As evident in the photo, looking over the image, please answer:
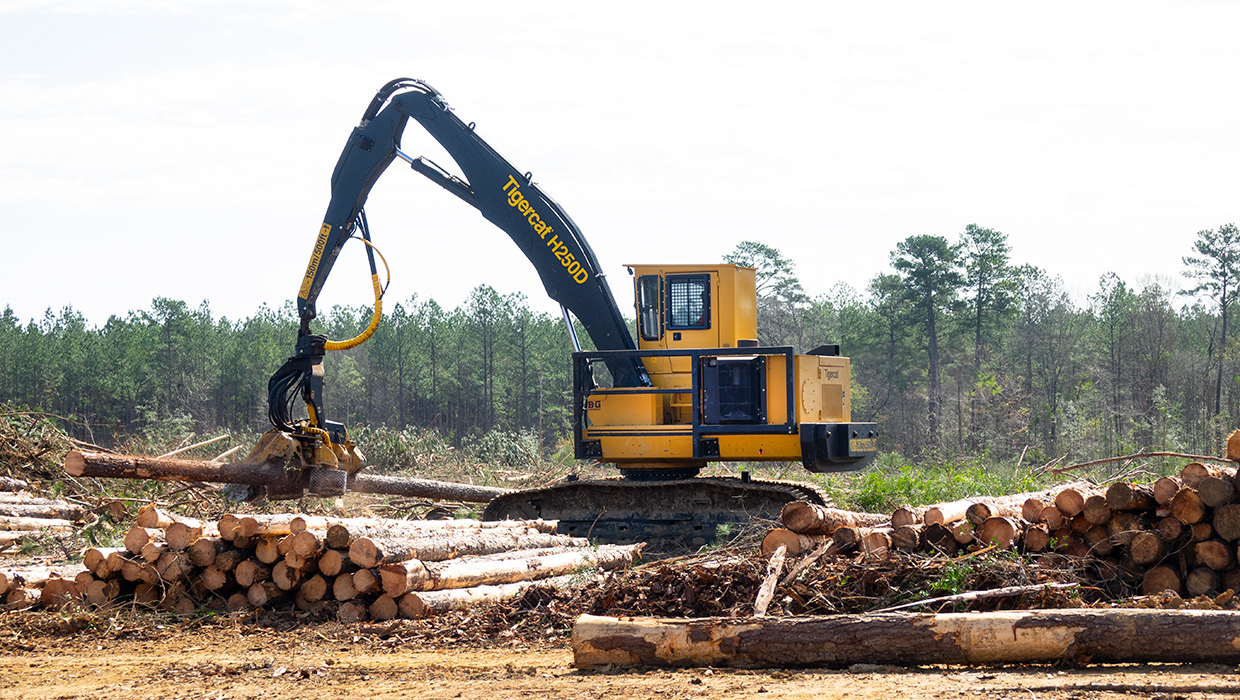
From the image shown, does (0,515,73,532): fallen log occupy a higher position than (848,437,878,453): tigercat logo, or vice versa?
(848,437,878,453): tigercat logo

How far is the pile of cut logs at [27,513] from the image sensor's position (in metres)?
12.4

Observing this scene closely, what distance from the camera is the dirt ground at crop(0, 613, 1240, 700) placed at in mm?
5574

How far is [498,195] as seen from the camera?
13734 mm

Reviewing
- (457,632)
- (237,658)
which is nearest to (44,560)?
(237,658)

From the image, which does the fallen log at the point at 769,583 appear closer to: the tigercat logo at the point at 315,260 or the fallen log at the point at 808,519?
the fallen log at the point at 808,519

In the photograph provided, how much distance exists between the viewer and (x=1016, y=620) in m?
6.09

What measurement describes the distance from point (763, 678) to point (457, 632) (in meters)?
2.97

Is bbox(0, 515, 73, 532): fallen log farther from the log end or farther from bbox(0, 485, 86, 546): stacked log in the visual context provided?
the log end

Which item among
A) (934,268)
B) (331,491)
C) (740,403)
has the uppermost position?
(934,268)

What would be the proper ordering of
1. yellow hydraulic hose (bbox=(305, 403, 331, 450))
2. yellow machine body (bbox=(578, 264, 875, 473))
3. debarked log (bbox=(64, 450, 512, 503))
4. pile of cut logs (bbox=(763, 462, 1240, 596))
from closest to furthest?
pile of cut logs (bbox=(763, 462, 1240, 596)), debarked log (bbox=(64, 450, 512, 503)), yellow hydraulic hose (bbox=(305, 403, 331, 450)), yellow machine body (bbox=(578, 264, 875, 473))

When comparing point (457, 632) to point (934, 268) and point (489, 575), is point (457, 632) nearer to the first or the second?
point (489, 575)

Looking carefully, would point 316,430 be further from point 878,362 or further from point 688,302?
point 878,362

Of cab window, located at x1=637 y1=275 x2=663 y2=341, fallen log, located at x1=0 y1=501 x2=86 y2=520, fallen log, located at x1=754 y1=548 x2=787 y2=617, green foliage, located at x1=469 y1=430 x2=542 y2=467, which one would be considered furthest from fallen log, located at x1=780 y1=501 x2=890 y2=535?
green foliage, located at x1=469 y1=430 x2=542 y2=467

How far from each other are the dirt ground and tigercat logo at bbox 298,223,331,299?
5.28 m
